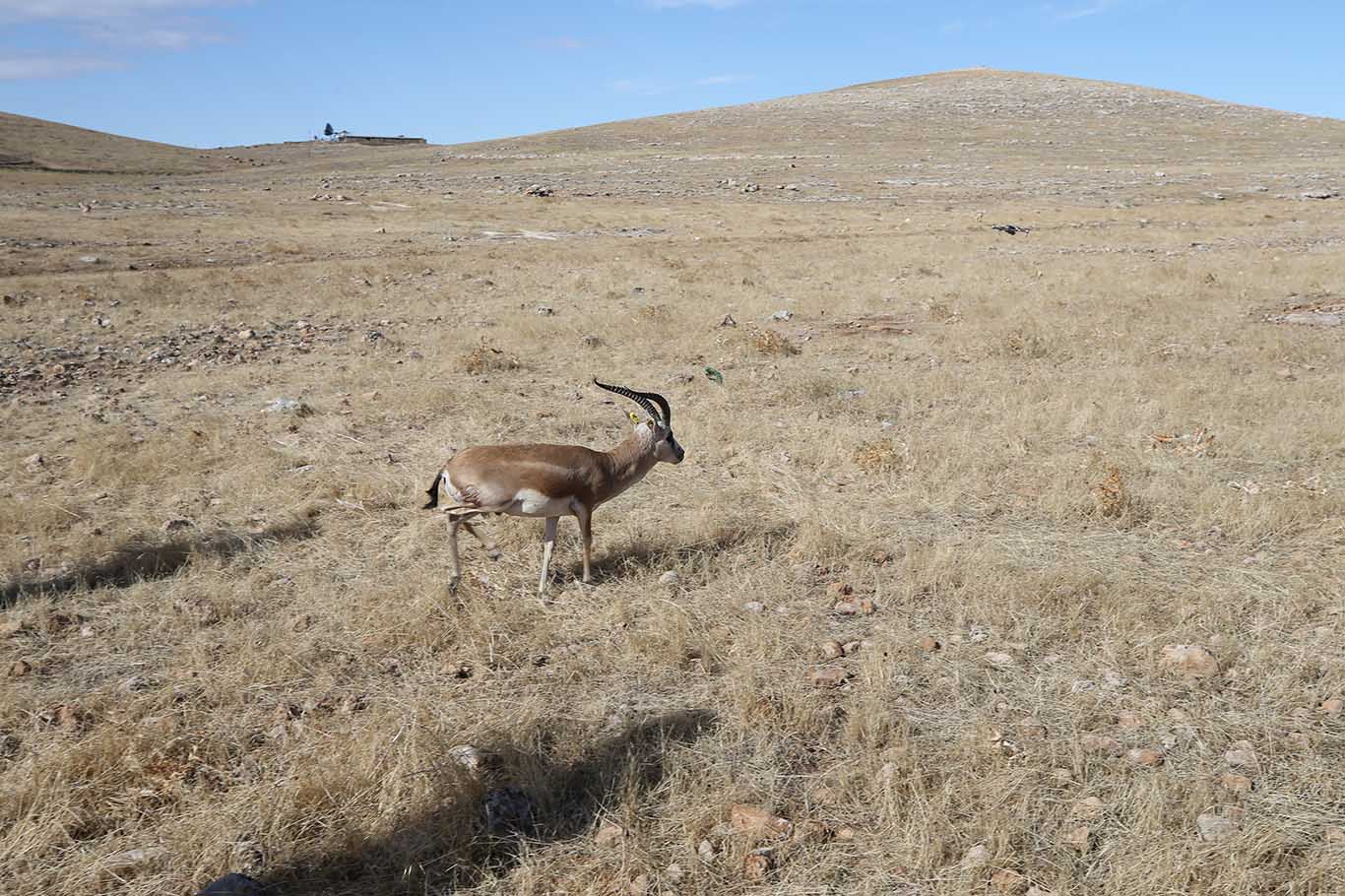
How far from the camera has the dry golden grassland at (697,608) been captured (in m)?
3.83

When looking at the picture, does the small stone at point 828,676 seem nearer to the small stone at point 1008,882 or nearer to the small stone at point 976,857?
the small stone at point 976,857

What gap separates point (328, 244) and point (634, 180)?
22.1 meters

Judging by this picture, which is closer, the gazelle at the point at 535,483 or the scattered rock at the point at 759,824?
the scattered rock at the point at 759,824

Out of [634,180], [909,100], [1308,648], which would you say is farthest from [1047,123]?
[1308,648]

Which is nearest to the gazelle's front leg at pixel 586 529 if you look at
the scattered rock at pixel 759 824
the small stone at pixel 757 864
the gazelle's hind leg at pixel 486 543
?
the gazelle's hind leg at pixel 486 543

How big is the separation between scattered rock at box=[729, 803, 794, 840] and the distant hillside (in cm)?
6000

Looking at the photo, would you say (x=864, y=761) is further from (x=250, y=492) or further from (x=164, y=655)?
(x=250, y=492)

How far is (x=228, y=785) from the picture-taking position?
4.14m

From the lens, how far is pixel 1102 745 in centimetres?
445

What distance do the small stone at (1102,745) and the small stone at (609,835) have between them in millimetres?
2248

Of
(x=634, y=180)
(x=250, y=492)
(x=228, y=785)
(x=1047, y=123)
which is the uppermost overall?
(x=1047, y=123)

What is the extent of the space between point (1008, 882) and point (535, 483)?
340 cm

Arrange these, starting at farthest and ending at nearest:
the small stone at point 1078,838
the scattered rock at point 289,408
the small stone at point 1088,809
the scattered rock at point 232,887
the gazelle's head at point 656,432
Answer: the scattered rock at point 289,408
the gazelle's head at point 656,432
the small stone at point 1088,809
the small stone at point 1078,838
the scattered rock at point 232,887

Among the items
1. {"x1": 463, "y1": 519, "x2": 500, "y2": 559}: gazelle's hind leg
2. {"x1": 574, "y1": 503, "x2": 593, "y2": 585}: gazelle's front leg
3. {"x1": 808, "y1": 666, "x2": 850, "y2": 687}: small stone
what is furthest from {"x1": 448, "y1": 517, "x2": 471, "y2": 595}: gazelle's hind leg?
{"x1": 808, "y1": 666, "x2": 850, "y2": 687}: small stone
